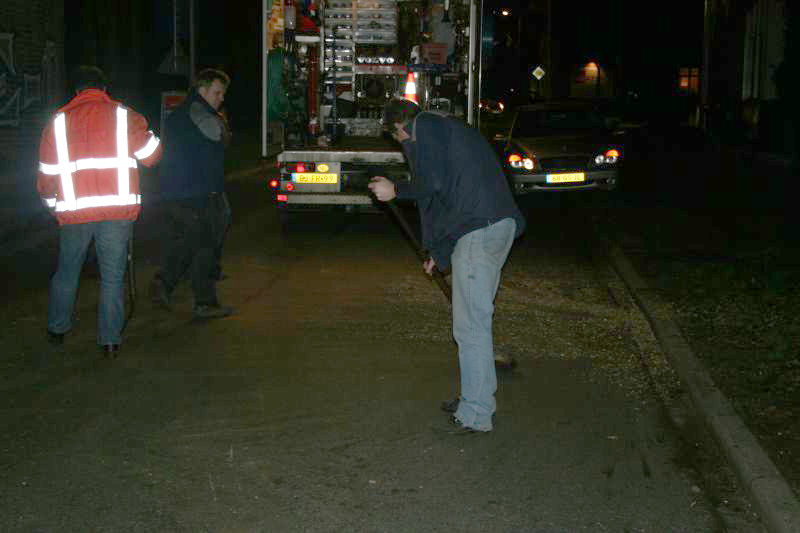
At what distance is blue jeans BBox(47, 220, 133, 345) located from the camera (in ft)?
25.9

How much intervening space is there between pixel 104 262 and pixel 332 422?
2246 mm

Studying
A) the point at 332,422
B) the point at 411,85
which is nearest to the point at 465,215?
the point at 332,422

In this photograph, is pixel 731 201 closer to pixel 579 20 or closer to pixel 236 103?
pixel 236 103

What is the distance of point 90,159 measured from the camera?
779 centimetres

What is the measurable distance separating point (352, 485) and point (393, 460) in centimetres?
43

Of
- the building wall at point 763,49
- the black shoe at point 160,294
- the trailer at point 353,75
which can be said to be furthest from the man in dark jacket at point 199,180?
the building wall at point 763,49

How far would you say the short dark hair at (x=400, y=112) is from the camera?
638 centimetres

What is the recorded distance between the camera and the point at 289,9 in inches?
663

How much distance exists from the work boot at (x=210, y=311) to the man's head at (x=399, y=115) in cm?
355

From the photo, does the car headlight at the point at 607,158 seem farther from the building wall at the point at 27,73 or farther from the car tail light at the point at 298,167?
the building wall at the point at 27,73

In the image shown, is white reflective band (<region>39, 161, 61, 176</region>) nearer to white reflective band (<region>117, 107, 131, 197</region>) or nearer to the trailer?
white reflective band (<region>117, 107, 131, 197</region>)

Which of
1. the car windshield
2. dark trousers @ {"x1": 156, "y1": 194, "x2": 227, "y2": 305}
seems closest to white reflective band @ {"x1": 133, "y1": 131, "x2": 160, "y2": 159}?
dark trousers @ {"x1": 156, "y1": 194, "x2": 227, "y2": 305}

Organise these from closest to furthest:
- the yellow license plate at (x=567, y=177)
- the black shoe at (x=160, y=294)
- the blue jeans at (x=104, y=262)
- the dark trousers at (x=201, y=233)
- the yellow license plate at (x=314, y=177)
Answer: the blue jeans at (x=104, y=262)
the dark trousers at (x=201, y=233)
the black shoe at (x=160, y=294)
the yellow license plate at (x=314, y=177)
the yellow license plate at (x=567, y=177)

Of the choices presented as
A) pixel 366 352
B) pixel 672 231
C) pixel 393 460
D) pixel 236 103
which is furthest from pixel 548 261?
pixel 236 103
